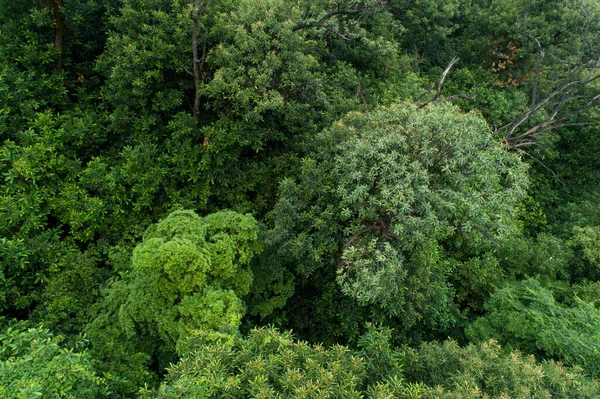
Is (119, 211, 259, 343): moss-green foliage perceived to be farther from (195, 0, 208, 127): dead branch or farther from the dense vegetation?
(195, 0, 208, 127): dead branch

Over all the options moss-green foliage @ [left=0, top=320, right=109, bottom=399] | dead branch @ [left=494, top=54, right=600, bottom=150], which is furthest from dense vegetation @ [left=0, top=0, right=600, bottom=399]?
dead branch @ [left=494, top=54, right=600, bottom=150]

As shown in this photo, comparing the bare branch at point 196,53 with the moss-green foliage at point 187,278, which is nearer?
the moss-green foliage at point 187,278

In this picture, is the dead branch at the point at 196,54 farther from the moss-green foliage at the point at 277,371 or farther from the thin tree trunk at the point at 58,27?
the moss-green foliage at the point at 277,371

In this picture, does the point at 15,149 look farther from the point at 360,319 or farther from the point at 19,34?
the point at 360,319

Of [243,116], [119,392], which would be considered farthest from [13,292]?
[243,116]

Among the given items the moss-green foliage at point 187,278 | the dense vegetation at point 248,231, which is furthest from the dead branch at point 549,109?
the moss-green foliage at point 187,278

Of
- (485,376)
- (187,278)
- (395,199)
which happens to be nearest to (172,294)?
(187,278)
